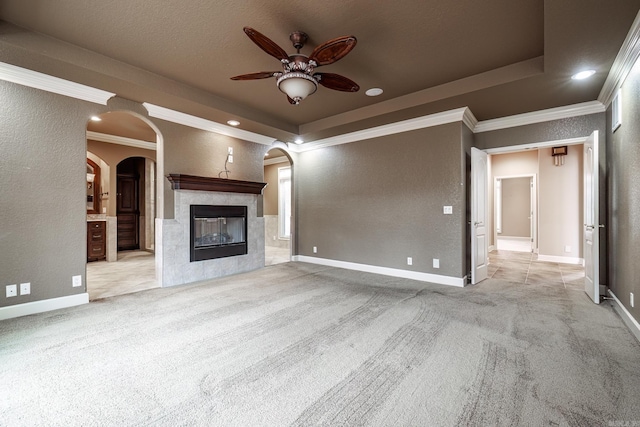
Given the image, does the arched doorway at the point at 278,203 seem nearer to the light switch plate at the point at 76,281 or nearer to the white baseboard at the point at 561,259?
the light switch plate at the point at 76,281

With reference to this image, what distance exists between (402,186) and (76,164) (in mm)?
4496

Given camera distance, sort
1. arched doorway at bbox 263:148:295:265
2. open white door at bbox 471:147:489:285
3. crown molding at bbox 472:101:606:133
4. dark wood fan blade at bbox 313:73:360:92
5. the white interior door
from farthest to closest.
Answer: arched doorway at bbox 263:148:295:265 → the white interior door → open white door at bbox 471:147:489:285 → crown molding at bbox 472:101:606:133 → dark wood fan blade at bbox 313:73:360:92

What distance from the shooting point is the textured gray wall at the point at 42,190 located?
2.92m

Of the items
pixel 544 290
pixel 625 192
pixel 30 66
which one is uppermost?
pixel 30 66

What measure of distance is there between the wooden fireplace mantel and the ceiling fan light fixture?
229 centimetres

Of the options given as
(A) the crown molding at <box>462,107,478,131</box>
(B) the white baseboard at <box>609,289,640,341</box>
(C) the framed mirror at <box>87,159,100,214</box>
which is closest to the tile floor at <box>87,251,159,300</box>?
(C) the framed mirror at <box>87,159,100,214</box>

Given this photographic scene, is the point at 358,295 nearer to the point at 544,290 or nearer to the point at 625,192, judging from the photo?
the point at 544,290

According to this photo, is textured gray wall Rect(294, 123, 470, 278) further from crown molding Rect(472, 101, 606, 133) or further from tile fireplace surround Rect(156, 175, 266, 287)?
tile fireplace surround Rect(156, 175, 266, 287)

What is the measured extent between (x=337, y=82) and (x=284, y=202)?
575 cm

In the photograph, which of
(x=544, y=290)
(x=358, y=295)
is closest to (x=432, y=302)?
(x=358, y=295)

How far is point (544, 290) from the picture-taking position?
3.92m

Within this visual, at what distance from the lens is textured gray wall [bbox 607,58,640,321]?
2.54 meters

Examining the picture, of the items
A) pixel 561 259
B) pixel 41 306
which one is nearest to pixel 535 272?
pixel 561 259

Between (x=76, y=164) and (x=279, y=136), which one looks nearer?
(x=76, y=164)
